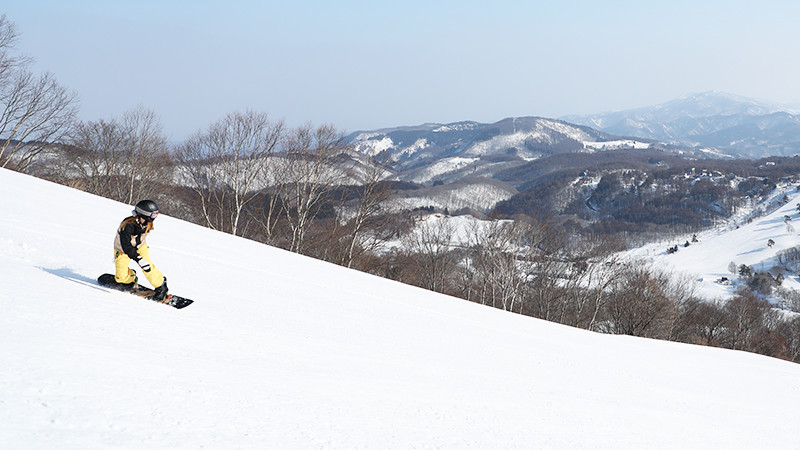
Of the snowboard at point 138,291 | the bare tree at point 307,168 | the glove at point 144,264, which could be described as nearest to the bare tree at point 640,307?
the bare tree at point 307,168

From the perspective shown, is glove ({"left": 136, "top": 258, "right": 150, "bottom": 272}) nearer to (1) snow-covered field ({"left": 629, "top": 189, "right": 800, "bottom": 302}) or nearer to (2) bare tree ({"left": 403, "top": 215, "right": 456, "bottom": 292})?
(2) bare tree ({"left": 403, "top": 215, "right": 456, "bottom": 292})

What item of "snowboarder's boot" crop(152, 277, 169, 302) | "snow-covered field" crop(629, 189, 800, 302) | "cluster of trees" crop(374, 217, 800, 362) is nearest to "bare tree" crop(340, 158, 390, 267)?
"cluster of trees" crop(374, 217, 800, 362)

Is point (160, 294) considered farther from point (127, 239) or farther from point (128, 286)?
point (127, 239)

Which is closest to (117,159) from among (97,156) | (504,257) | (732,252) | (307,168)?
(97,156)

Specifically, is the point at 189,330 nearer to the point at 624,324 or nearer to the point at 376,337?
the point at 376,337

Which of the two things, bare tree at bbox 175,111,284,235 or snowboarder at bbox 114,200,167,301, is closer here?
snowboarder at bbox 114,200,167,301

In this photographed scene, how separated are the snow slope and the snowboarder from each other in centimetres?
41

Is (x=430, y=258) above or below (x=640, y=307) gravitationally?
above

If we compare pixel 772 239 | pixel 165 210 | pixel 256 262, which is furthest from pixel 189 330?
pixel 772 239

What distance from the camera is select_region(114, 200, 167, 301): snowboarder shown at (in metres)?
6.83

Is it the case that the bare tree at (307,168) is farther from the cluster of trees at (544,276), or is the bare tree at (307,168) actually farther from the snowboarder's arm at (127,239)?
the snowboarder's arm at (127,239)

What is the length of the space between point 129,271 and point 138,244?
700mm

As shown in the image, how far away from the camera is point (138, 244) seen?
6.93m

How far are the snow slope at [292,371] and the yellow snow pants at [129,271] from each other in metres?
0.39
